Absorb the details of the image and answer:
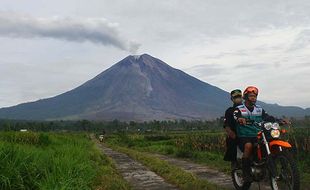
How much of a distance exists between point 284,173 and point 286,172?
0.05 m

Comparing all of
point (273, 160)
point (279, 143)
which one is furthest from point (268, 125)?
point (273, 160)

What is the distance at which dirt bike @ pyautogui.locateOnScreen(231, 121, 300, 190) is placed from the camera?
543cm

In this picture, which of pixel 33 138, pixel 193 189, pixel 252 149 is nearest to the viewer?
pixel 252 149

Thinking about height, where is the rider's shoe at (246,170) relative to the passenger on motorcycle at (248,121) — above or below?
below

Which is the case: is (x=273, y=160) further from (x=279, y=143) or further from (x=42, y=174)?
(x=42, y=174)

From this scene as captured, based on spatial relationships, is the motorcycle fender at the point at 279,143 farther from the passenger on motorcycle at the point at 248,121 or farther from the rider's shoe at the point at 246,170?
the rider's shoe at the point at 246,170

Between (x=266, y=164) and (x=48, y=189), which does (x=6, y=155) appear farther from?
(x=266, y=164)

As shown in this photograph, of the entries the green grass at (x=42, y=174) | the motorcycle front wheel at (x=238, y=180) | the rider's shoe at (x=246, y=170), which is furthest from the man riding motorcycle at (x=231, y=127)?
the green grass at (x=42, y=174)

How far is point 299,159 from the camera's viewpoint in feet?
34.0

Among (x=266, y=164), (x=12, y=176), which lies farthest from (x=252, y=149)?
(x=12, y=176)

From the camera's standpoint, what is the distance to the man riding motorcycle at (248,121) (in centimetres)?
622

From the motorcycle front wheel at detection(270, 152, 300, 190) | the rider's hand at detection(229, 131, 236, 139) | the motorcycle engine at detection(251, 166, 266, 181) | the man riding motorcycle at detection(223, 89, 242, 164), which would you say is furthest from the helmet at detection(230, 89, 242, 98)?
the motorcycle front wheel at detection(270, 152, 300, 190)

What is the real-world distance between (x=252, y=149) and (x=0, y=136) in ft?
23.7

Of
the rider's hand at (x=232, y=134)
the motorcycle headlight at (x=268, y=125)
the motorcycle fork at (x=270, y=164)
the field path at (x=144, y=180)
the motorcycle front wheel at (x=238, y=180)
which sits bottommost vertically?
the field path at (x=144, y=180)
